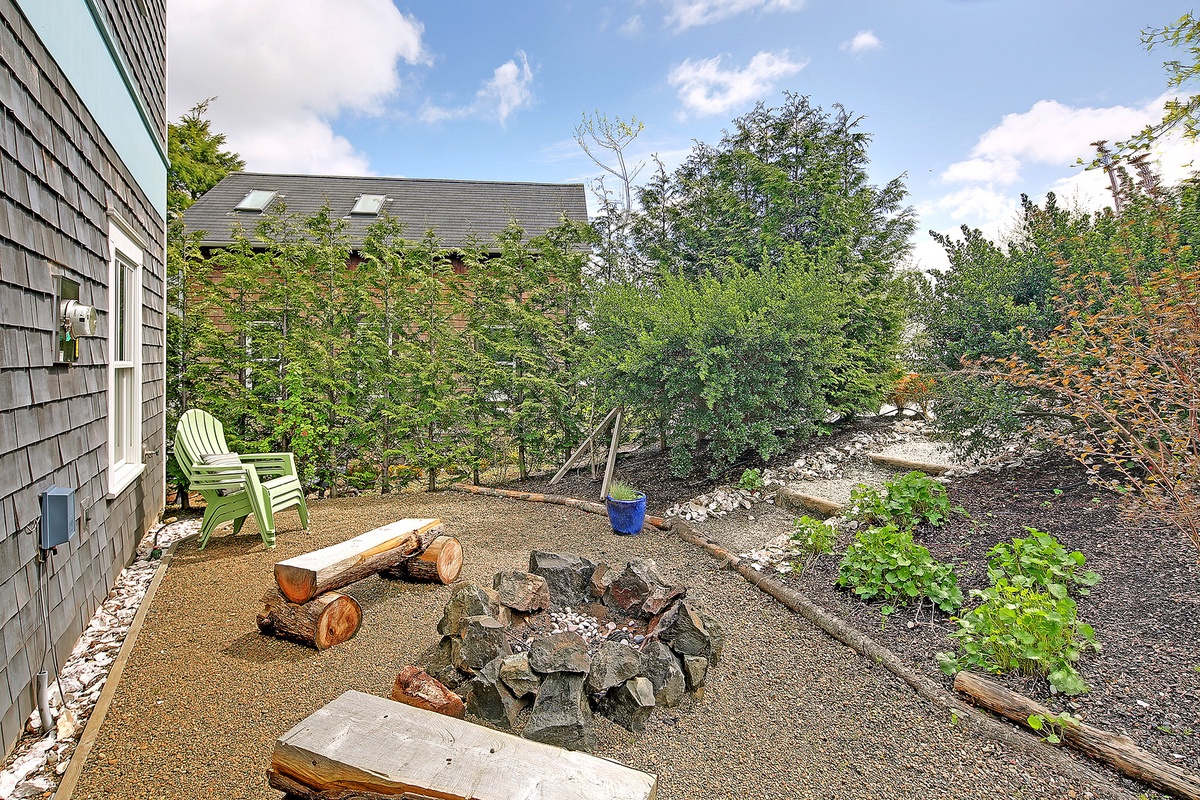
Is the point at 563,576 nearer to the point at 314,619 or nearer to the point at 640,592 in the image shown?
the point at 640,592

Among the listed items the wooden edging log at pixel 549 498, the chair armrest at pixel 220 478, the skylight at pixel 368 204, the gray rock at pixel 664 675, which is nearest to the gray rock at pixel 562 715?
the gray rock at pixel 664 675

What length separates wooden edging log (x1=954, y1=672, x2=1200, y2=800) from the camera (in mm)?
1673

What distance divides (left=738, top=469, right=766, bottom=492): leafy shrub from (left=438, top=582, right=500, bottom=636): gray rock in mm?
3087

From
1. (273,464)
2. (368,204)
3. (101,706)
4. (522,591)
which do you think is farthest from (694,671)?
(368,204)

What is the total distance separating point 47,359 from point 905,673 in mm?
3675

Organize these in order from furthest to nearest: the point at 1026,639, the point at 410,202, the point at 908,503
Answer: the point at 410,202, the point at 908,503, the point at 1026,639

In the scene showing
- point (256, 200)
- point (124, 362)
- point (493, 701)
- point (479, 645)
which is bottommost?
point (493, 701)

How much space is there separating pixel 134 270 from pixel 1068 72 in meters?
6.65

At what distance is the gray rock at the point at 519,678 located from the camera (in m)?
2.05

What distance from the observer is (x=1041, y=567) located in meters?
2.60

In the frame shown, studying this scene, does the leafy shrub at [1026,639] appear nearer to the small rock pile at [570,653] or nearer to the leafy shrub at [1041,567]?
the leafy shrub at [1041,567]

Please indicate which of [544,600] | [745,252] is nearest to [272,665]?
[544,600]

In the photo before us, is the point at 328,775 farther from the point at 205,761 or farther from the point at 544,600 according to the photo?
the point at 544,600

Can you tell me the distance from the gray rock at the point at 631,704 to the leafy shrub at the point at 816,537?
184 cm
